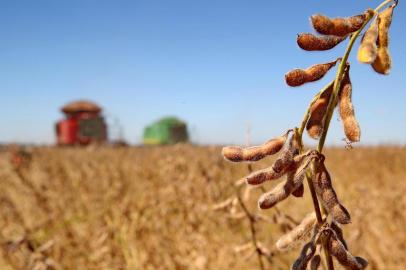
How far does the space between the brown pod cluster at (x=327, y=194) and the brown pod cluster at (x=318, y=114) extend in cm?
4

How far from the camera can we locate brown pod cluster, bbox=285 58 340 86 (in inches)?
32.5

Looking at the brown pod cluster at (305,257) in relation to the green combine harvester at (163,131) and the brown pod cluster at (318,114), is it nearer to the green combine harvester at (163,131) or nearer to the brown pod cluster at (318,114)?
the brown pod cluster at (318,114)

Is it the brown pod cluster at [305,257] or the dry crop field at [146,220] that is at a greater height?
the brown pod cluster at [305,257]

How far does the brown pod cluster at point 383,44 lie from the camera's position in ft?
2.44

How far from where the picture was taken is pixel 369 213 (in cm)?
589

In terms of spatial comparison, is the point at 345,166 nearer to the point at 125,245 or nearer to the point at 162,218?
Result: the point at 162,218

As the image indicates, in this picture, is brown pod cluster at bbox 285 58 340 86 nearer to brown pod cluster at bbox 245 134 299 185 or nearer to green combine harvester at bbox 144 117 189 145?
brown pod cluster at bbox 245 134 299 185

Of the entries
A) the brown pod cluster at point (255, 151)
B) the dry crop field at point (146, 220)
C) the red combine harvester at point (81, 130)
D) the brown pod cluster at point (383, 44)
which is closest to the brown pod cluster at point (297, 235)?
the brown pod cluster at point (255, 151)

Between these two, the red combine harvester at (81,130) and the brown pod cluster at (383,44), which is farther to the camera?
the red combine harvester at (81,130)

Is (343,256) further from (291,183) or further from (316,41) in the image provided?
(316,41)

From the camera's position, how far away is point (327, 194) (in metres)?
0.80

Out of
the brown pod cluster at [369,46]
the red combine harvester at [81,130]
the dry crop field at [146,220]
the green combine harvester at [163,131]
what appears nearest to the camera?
the brown pod cluster at [369,46]

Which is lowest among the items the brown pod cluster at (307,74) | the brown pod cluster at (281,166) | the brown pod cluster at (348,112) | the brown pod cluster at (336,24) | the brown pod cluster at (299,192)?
the brown pod cluster at (299,192)

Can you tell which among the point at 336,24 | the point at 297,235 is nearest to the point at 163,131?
the point at 297,235
